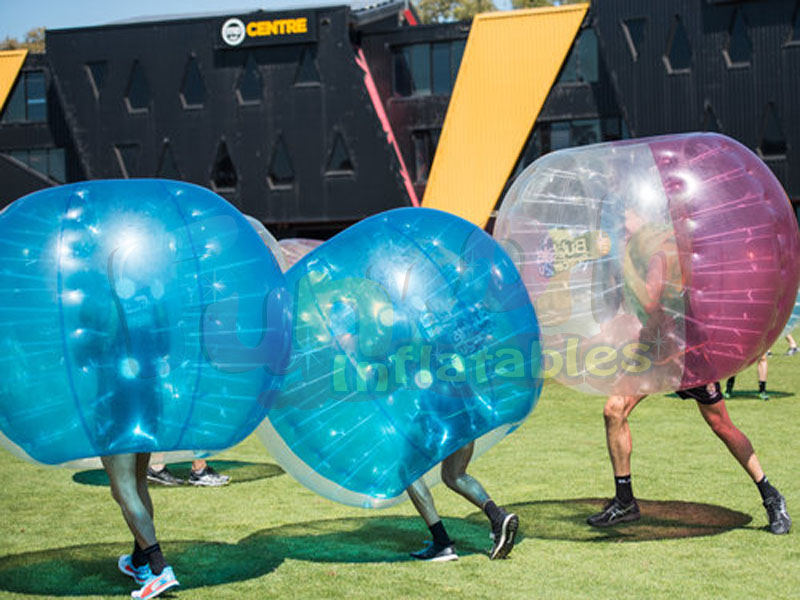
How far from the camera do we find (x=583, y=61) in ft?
110

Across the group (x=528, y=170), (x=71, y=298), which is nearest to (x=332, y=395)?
(x=71, y=298)

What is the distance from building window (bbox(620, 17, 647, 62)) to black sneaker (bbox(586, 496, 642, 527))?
25875mm

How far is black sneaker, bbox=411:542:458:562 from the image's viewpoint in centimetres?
638

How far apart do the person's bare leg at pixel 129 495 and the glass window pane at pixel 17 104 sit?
119 feet

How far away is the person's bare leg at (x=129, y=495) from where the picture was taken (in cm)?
570

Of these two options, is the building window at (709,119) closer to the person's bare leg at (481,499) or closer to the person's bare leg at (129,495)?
the person's bare leg at (481,499)

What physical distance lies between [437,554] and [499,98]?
27623 millimetres

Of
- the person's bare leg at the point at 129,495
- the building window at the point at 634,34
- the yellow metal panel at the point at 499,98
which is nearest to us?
the person's bare leg at the point at 129,495

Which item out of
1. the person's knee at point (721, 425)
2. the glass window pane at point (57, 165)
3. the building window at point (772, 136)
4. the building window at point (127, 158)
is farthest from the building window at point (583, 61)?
the person's knee at point (721, 425)

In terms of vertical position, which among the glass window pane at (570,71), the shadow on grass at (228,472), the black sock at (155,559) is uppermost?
the glass window pane at (570,71)

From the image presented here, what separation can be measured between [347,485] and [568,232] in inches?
75.9

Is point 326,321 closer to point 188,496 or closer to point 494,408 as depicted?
point 494,408

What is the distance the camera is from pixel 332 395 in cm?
568

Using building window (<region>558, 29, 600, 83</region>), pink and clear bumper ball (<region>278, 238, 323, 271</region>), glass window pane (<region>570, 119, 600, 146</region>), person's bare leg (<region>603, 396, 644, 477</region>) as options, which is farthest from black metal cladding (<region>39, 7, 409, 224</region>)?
person's bare leg (<region>603, 396, 644, 477</region>)
